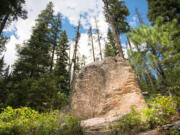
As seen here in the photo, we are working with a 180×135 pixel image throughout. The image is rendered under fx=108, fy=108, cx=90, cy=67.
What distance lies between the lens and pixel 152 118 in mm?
3842

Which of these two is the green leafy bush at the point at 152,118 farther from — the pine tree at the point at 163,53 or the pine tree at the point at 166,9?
the pine tree at the point at 166,9

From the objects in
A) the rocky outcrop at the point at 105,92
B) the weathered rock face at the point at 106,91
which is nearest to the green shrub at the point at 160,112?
the rocky outcrop at the point at 105,92

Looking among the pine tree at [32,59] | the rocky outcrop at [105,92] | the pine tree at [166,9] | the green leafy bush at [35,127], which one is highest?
the pine tree at [166,9]

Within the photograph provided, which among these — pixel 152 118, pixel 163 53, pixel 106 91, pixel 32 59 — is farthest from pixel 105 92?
pixel 32 59

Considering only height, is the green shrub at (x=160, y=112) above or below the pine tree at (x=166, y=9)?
below

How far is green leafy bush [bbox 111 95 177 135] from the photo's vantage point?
363 cm

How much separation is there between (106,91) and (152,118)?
361cm

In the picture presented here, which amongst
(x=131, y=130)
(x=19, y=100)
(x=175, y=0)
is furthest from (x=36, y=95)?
(x=175, y=0)

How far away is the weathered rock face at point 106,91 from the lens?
21.0 feet

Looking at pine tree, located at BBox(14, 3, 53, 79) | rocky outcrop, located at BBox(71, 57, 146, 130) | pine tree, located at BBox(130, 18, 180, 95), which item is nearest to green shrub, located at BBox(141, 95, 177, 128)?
pine tree, located at BBox(130, 18, 180, 95)

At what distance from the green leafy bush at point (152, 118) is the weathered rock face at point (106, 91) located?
1.48 m

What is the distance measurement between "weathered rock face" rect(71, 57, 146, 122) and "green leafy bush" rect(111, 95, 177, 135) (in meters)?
1.48

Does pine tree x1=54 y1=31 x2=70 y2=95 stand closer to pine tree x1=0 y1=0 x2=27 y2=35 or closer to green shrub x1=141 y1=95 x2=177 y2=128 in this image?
pine tree x1=0 y1=0 x2=27 y2=35

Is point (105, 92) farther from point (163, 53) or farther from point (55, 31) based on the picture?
point (55, 31)
